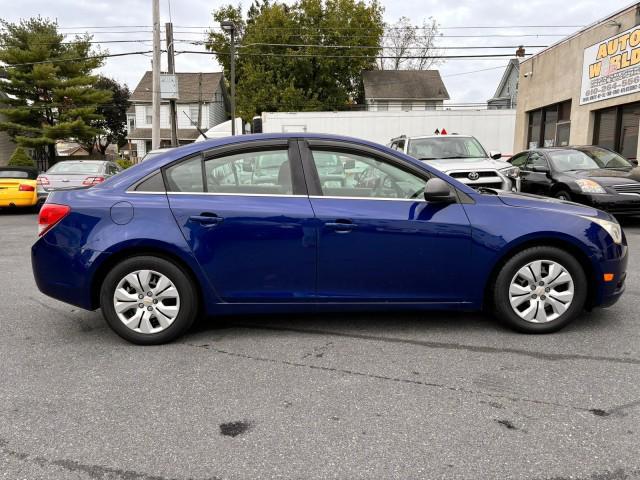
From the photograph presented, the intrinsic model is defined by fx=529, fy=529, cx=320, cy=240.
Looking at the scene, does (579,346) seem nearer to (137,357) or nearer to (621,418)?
(621,418)

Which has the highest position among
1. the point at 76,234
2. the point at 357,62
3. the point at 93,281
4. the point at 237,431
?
the point at 357,62

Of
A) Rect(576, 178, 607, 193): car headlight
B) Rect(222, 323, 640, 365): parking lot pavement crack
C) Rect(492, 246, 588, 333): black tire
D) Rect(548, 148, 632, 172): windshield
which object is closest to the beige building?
Rect(548, 148, 632, 172): windshield

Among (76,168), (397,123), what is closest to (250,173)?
(76,168)

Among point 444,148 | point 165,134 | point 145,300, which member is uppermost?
point 165,134

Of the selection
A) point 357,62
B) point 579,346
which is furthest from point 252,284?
point 357,62

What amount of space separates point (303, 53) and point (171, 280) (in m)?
36.4

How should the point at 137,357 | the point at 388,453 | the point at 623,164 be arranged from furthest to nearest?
the point at 623,164 → the point at 137,357 → the point at 388,453

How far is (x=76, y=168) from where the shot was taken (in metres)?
13.5

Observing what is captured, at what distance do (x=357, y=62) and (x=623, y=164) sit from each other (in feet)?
106

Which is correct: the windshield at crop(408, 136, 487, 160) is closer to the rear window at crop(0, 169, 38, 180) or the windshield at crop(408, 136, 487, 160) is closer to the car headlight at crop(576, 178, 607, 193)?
the car headlight at crop(576, 178, 607, 193)

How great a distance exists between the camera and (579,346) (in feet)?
12.6

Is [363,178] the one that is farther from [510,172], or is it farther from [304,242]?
[510,172]

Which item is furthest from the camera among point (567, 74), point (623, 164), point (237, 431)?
point (567, 74)

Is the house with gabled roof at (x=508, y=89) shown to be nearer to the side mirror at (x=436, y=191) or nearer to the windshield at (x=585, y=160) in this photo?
the windshield at (x=585, y=160)
